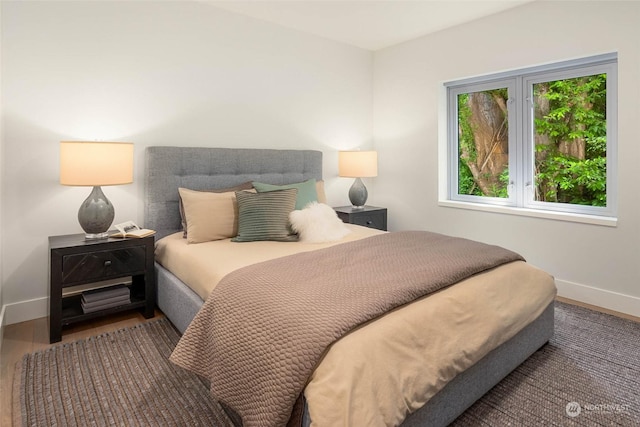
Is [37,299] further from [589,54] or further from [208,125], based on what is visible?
[589,54]

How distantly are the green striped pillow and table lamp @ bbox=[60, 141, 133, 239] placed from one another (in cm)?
80

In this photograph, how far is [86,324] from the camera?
2.67 m

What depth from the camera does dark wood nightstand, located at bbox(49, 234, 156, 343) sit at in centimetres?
238

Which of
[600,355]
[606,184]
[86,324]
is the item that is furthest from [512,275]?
[86,324]

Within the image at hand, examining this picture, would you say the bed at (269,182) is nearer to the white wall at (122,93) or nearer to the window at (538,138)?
the white wall at (122,93)

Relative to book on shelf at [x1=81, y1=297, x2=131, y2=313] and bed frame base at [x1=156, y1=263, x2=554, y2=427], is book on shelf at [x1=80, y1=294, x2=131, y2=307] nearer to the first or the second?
book on shelf at [x1=81, y1=297, x2=131, y2=313]

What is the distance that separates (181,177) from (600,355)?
3.11 meters

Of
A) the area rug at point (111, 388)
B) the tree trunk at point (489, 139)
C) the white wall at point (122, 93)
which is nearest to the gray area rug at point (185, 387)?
the area rug at point (111, 388)

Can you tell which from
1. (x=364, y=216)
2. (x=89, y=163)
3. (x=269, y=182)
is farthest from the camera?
(x=364, y=216)

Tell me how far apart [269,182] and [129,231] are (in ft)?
4.26

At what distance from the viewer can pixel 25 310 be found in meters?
2.69

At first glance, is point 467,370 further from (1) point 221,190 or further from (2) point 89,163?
(2) point 89,163

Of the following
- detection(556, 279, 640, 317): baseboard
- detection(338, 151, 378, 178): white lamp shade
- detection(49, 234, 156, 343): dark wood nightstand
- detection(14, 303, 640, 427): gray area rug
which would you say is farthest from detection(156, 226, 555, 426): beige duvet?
detection(338, 151, 378, 178): white lamp shade

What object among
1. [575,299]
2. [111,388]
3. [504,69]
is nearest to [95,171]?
[111,388]
